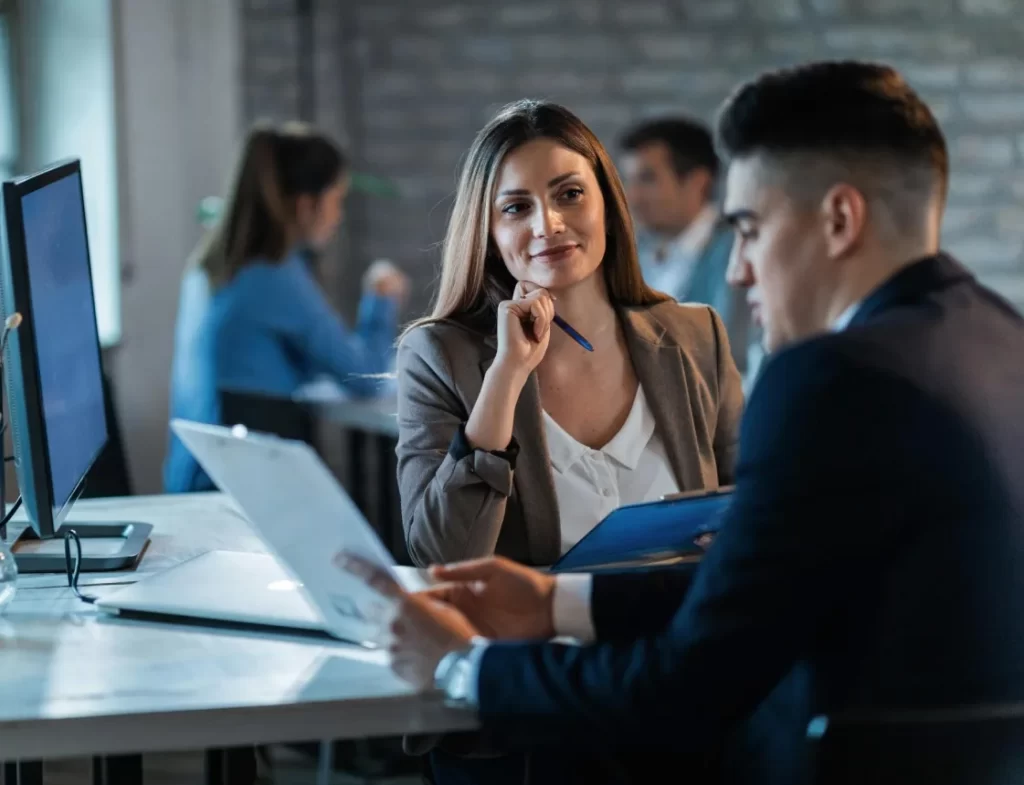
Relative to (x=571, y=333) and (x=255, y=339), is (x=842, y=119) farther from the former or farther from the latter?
(x=255, y=339)

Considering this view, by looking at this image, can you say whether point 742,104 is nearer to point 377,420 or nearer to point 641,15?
point 377,420

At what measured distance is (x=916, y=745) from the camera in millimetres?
970

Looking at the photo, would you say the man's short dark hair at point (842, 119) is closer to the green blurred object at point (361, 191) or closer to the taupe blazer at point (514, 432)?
the taupe blazer at point (514, 432)

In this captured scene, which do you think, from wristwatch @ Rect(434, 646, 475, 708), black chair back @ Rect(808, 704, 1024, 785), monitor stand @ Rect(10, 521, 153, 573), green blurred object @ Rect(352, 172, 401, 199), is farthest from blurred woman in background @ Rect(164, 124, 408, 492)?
black chair back @ Rect(808, 704, 1024, 785)

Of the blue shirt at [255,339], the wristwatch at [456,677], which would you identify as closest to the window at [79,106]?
the blue shirt at [255,339]

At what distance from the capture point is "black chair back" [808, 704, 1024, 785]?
0.97 m

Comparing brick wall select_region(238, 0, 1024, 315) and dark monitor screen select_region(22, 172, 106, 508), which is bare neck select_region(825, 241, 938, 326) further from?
brick wall select_region(238, 0, 1024, 315)

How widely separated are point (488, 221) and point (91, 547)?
705mm

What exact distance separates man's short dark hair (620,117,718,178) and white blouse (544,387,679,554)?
2.28 meters

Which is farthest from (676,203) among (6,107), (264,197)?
(6,107)

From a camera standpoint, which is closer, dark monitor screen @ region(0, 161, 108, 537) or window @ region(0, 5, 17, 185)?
dark monitor screen @ region(0, 161, 108, 537)

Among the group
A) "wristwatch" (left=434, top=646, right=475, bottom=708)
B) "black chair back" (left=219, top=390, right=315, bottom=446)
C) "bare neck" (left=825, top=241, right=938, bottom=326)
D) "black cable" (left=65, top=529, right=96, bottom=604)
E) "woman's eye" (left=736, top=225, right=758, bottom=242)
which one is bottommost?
"black chair back" (left=219, top=390, right=315, bottom=446)

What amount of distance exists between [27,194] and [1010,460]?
108 cm

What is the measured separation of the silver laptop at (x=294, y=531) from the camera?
1163mm
